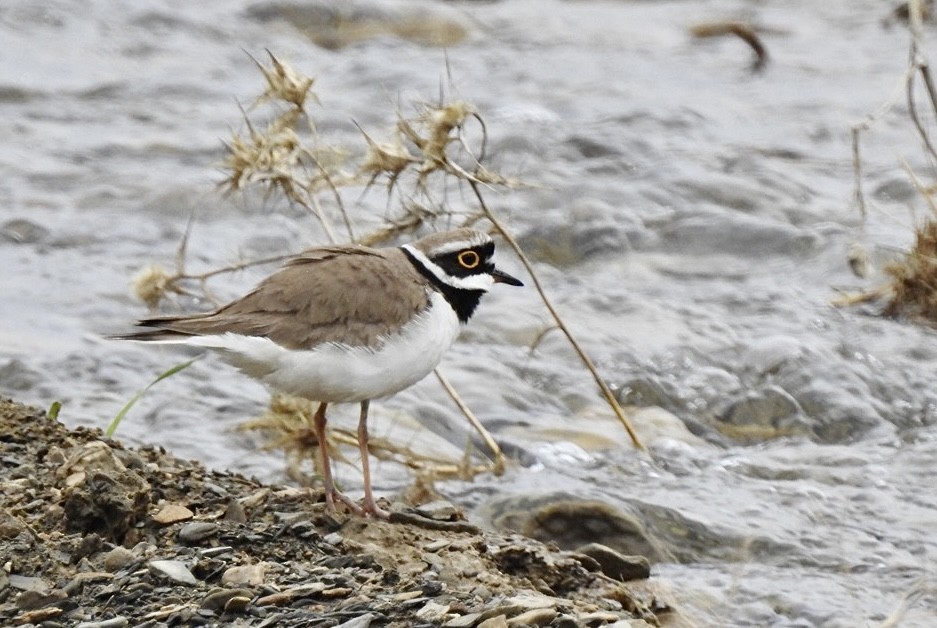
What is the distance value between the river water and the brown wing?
146 centimetres

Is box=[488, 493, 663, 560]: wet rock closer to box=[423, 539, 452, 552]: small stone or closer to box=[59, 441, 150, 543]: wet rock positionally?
box=[423, 539, 452, 552]: small stone

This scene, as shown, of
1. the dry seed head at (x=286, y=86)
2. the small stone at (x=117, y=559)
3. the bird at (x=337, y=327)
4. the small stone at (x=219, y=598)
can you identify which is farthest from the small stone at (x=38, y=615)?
the dry seed head at (x=286, y=86)

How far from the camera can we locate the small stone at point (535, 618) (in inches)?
185

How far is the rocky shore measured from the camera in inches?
186

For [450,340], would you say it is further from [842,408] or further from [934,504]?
[842,408]

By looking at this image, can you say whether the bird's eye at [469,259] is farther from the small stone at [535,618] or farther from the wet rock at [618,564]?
the small stone at [535,618]

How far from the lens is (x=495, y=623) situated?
15.2ft

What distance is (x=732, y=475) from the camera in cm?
833

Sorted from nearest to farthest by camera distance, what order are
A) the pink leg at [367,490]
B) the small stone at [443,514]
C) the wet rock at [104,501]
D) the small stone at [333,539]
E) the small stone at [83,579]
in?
1. the small stone at [83,579]
2. the wet rock at [104,501]
3. the small stone at [333,539]
4. the pink leg at [367,490]
5. the small stone at [443,514]

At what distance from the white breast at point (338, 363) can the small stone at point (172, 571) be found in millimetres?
902

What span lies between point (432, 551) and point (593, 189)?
7.50 meters

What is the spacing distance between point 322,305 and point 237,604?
144 centimetres

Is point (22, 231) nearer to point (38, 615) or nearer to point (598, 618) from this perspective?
point (38, 615)

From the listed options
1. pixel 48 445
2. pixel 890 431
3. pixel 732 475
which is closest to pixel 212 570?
pixel 48 445
